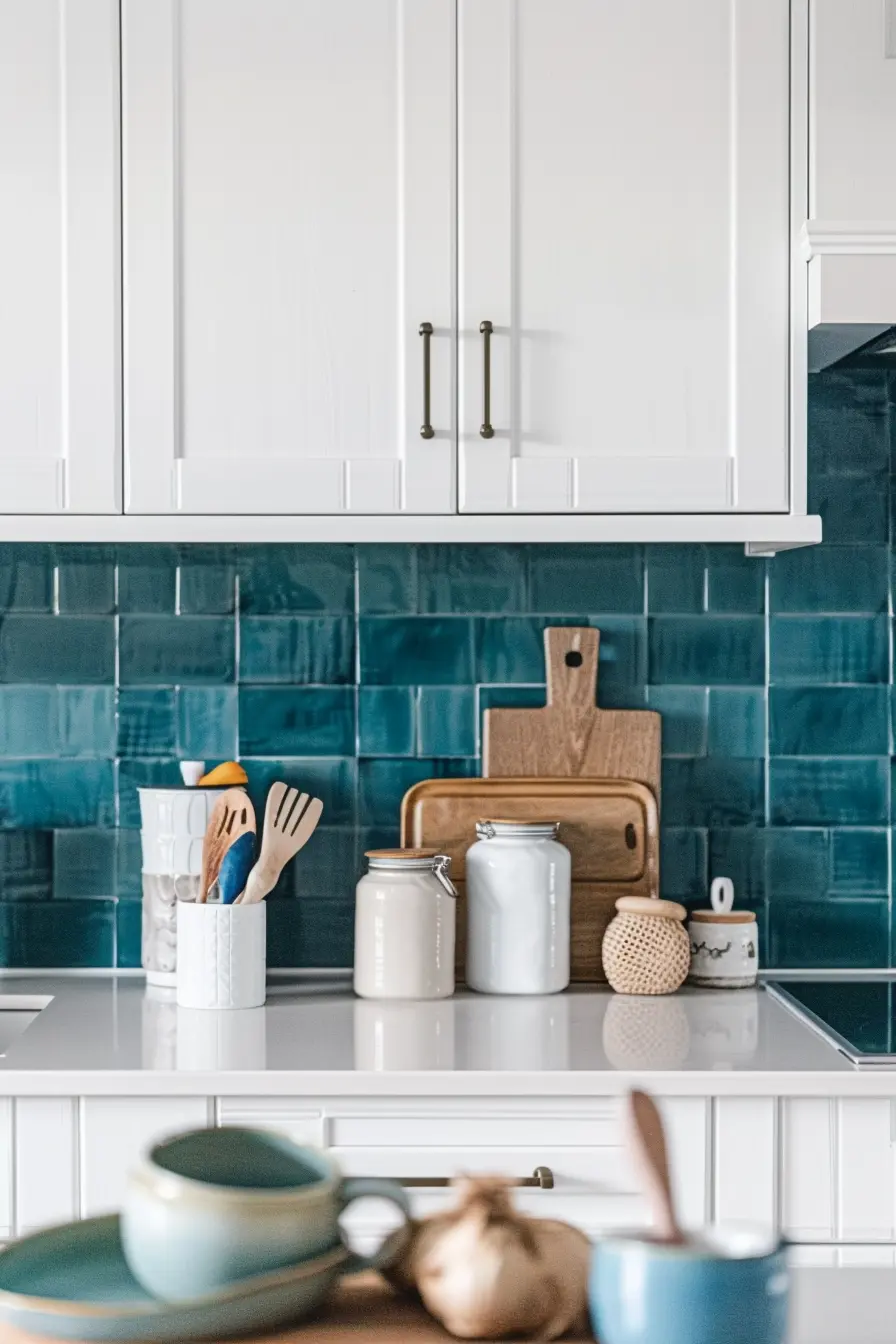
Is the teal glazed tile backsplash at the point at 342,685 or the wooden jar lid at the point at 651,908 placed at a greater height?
the teal glazed tile backsplash at the point at 342,685

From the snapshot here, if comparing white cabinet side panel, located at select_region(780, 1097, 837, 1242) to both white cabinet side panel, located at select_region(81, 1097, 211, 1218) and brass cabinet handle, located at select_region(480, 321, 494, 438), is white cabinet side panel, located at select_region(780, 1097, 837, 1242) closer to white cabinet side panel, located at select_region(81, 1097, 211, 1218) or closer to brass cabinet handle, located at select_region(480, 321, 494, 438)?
white cabinet side panel, located at select_region(81, 1097, 211, 1218)

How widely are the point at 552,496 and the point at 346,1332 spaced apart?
1.35 meters

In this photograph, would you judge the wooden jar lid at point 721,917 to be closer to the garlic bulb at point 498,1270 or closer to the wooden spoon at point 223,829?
the wooden spoon at point 223,829

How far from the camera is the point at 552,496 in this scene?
2059 millimetres

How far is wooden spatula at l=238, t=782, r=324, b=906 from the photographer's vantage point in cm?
214

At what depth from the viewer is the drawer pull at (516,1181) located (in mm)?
1802

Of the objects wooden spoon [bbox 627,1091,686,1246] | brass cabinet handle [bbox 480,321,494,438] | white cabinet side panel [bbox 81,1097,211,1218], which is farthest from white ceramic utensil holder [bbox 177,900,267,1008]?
wooden spoon [bbox 627,1091,686,1246]

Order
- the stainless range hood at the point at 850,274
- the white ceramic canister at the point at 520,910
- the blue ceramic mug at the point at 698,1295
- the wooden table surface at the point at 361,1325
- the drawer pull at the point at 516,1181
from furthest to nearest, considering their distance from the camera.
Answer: the white ceramic canister at the point at 520,910, the stainless range hood at the point at 850,274, the drawer pull at the point at 516,1181, the wooden table surface at the point at 361,1325, the blue ceramic mug at the point at 698,1295

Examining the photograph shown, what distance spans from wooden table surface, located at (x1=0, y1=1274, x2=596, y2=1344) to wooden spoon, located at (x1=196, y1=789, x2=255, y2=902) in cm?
127

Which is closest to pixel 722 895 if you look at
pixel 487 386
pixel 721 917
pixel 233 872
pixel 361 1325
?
pixel 721 917

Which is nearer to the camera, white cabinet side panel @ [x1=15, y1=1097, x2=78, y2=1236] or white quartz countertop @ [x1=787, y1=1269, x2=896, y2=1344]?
white quartz countertop @ [x1=787, y1=1269, x2=896, y2=1344]

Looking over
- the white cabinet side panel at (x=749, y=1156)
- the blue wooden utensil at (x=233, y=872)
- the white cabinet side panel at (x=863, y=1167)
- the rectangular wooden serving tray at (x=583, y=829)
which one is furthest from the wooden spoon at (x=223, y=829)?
the white cabinet side panel at (x=863, y=1167)

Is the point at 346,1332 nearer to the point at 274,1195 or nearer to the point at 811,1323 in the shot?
the point at 274,1195

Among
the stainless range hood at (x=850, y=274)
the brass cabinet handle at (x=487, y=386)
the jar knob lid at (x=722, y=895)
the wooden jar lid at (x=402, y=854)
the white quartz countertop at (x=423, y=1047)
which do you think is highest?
the stainless range hood at (x=850, y=274)
